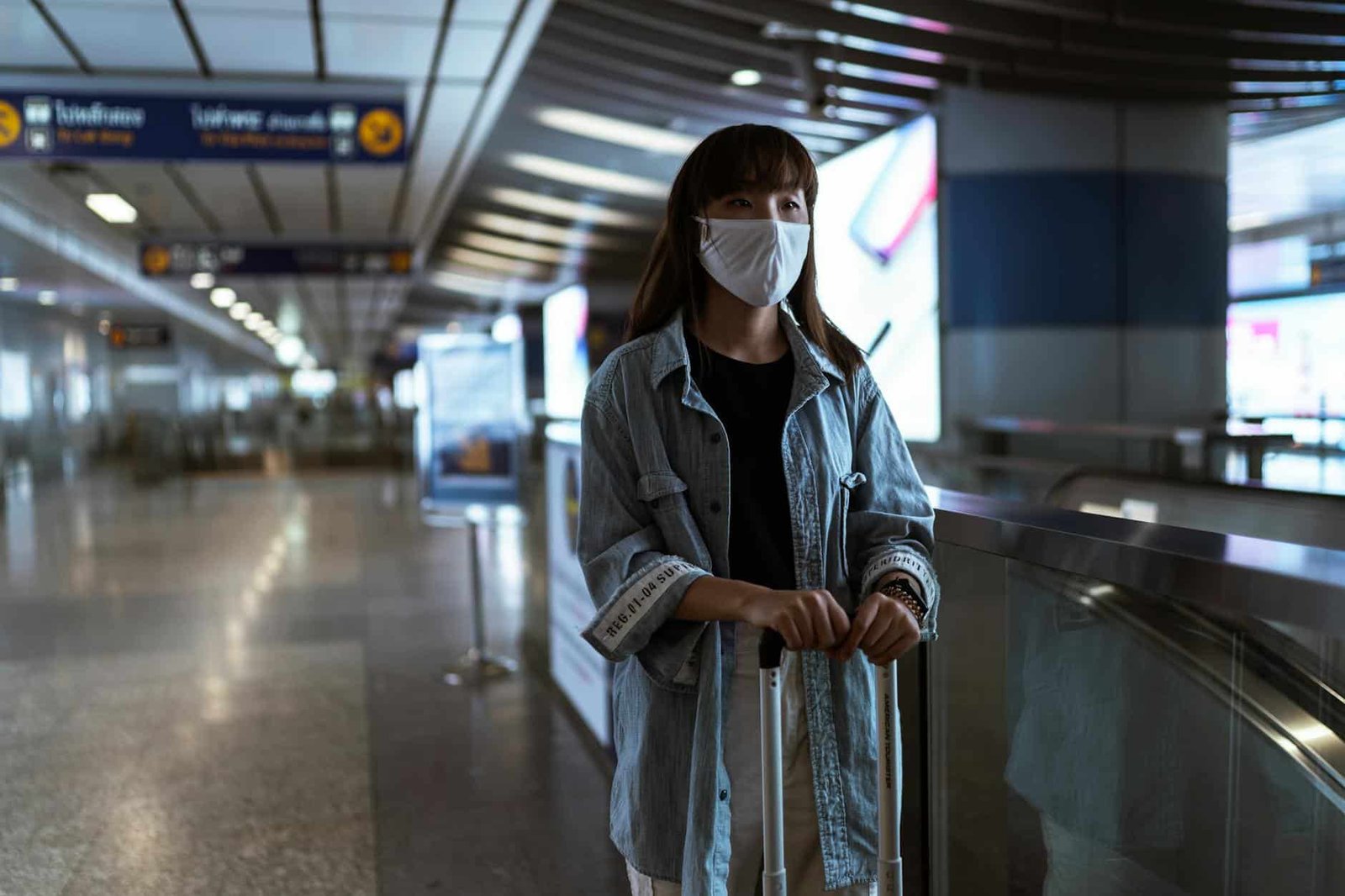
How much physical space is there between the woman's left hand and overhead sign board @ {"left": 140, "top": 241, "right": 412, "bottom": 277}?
47.7 ft

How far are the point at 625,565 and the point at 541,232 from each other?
15494 millimetres

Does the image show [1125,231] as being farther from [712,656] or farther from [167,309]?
[167,309]

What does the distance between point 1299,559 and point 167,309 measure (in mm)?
27650

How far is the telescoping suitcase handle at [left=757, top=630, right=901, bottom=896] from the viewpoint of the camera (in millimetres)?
1429

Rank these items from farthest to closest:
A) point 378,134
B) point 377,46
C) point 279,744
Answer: point 378,134, point 377,46, point 279,744

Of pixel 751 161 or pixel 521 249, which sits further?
pixel 521 249

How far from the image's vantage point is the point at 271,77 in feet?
29.2

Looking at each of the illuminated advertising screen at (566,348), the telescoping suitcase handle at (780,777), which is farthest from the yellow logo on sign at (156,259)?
the telescoping suitcase handle at (780,777)

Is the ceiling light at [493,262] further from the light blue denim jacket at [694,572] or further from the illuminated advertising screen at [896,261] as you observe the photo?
the light blue denim jacket at [694,572]

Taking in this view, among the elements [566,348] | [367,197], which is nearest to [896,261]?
[367,197]

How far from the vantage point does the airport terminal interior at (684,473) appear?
1.72 m

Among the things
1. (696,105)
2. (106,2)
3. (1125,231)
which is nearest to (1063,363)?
(1125,231)

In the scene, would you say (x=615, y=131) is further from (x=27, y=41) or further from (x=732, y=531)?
(x=732, y=531)

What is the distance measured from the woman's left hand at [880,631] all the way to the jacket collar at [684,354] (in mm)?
331
